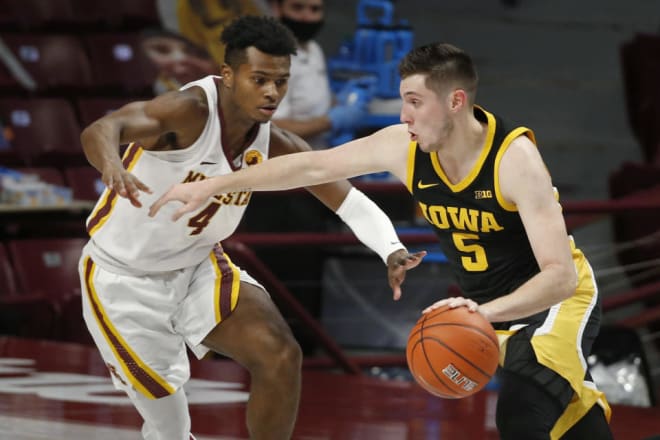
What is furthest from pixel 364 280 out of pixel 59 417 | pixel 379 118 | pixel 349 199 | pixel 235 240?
pixel 349 199

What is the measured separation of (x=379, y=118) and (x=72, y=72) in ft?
8.69

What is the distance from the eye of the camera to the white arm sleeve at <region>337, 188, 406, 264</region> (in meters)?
3.63

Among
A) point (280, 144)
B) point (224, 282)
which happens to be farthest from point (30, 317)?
point (280, 144)

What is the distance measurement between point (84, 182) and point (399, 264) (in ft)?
15.4

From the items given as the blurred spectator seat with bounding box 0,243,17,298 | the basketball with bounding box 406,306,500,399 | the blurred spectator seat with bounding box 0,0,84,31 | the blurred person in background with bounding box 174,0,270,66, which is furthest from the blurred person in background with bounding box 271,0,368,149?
the basketball with bounding box 406,306,500,399

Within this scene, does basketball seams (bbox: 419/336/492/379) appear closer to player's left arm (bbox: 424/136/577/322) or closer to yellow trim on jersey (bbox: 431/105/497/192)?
player's left arm (bbox: 424/136/577/322)

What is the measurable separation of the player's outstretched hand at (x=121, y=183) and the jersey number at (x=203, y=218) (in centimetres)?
53

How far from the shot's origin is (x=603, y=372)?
528cm

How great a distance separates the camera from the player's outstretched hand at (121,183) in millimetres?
3039

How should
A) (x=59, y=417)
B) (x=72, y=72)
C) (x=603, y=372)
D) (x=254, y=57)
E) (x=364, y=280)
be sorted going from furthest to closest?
(x=72, y=72)
(x=364, y=280)
(x=603, y=372)
(x=59, y=417)
(x=254, y=57)

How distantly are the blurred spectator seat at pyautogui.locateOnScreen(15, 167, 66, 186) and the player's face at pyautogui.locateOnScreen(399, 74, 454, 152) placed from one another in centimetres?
496

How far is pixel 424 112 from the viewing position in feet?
9.98

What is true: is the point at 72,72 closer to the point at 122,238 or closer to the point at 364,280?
the point at 364,280

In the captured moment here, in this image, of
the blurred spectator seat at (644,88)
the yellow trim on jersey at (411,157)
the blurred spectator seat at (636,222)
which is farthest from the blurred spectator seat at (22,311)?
the blurred spectator seat at (644,88)
